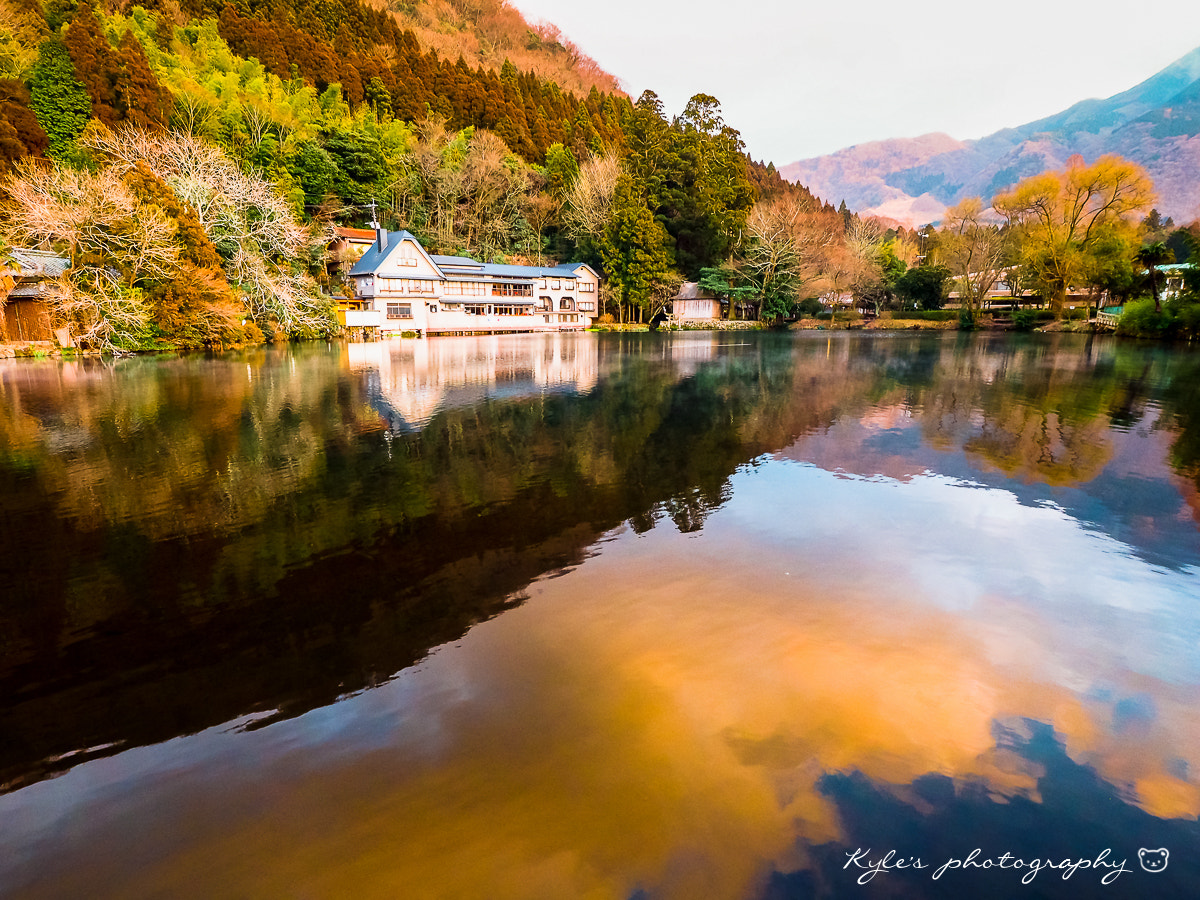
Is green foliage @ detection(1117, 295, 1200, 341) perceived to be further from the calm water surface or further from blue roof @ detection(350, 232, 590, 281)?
blue roof @ detection(350, 232, 590, 281)

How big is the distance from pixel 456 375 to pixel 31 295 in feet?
61.6

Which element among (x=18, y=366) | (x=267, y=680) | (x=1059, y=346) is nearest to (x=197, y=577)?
(x=267, y=680)

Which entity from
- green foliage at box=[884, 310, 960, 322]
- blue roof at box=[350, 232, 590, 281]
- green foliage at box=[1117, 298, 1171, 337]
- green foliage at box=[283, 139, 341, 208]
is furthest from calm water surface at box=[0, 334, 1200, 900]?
green foliage at box=[884, 310, 960, 322]

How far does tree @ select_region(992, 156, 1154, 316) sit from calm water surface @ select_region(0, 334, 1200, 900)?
40.7 metres

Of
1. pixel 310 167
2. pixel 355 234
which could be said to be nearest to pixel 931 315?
pixel 355 234

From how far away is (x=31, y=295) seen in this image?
74.7 feet

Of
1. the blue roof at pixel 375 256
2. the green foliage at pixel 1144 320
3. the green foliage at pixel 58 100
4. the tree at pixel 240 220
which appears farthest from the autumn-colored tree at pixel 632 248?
the green foliage at pixel 58 100

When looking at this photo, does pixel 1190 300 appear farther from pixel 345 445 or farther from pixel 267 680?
pixel 267 680

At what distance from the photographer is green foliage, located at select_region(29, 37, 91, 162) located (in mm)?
36938

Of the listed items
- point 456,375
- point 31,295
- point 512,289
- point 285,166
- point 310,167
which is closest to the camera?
point 456,375

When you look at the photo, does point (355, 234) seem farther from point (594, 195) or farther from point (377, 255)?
point (594, 195)

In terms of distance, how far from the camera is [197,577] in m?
5.09

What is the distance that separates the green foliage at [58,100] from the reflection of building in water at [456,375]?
2759 centimetres

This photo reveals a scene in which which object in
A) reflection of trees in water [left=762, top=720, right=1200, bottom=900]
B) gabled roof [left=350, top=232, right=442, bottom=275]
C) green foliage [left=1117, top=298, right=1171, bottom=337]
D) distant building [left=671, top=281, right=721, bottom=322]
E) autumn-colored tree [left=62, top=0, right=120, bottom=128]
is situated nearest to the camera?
reflection of trees in water [left=762, top=720, right=1200, bottom=900]
